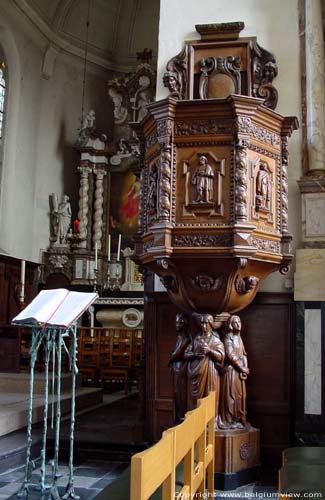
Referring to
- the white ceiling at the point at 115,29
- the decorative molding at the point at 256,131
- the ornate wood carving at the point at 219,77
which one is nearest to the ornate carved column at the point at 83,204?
the white ceiling at the point at 115,29

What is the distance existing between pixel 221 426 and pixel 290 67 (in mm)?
2970

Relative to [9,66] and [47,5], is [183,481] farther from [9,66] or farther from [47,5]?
[47,5]

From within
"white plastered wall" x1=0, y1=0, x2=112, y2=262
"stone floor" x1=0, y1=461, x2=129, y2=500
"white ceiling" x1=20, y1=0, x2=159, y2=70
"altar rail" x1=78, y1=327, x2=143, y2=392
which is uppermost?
"white ceiling" x1=20, y1=0, x2=159, y2=70

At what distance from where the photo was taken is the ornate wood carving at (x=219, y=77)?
16.4ft

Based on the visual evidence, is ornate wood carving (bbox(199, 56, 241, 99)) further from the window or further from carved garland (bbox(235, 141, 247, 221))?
the window

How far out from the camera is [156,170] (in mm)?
4234

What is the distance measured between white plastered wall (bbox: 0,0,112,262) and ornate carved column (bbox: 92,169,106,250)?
0.69 meters

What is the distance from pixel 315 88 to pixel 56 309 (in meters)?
2.88

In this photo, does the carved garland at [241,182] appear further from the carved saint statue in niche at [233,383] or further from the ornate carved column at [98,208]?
the ornate carved column at [98,208]

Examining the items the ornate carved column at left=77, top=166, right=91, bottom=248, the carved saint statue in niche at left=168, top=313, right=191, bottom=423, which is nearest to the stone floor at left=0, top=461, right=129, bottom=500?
the carved saint statue in niche at left=168, top=313, right=191, bottom=423

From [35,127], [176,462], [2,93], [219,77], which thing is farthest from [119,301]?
[176,462]

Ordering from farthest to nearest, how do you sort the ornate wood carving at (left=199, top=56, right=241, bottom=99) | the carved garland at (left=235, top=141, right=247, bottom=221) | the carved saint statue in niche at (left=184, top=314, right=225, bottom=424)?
the ornate wood carving at (left=199, top=56, right=241, bottom=99) < the carved saint statue in niche at (left=184, top=314, right=225, bottom=424) < the carved garland at (left=235, top=141, right=247, bottom=221)

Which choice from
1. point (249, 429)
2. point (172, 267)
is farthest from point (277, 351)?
point (172, 267)

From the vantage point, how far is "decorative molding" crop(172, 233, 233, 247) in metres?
3.88
